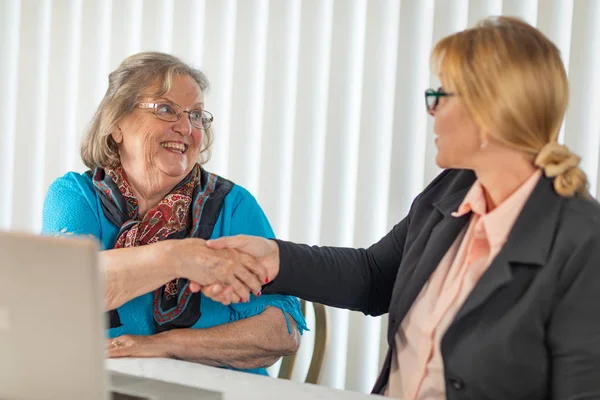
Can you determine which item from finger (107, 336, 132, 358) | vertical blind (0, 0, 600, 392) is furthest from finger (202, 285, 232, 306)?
vertical blind (0, 0, 600, 392)

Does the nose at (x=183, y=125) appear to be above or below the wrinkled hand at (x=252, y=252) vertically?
above

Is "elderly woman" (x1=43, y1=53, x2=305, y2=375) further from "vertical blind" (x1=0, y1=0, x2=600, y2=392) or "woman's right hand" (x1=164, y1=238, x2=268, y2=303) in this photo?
Result: "vertical blind" (x1=0, y1=0, x2=600, y2=392)

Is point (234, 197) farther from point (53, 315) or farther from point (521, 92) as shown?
point (53, 315)

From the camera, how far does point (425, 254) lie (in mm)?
1794

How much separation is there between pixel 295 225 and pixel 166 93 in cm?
95

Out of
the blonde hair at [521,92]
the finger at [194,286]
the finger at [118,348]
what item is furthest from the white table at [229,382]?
the blonde hair at [521,92]

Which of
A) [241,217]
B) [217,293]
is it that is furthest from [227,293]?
[241,217]

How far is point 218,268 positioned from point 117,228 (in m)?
0.46

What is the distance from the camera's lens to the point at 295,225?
313cm

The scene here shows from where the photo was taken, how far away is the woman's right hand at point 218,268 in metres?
2.00

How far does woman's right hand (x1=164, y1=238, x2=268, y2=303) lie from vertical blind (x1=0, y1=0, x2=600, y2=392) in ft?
3.52

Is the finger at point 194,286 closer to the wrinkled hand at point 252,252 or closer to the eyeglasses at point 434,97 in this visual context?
the wrinkled hand at point 252,252

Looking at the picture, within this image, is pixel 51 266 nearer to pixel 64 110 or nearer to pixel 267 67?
pixel 267 67

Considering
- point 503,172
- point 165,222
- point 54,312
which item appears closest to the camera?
point 54,312
